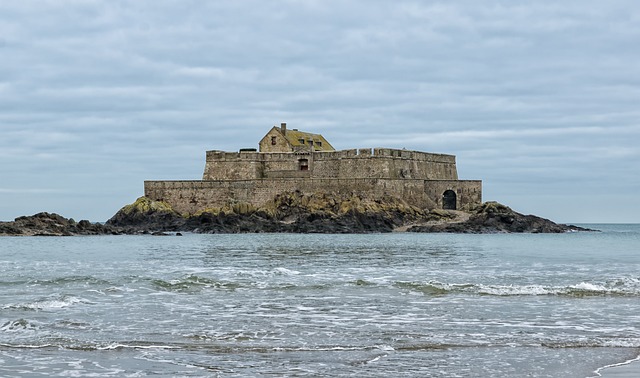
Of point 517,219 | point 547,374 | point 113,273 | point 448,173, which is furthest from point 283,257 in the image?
point 448,173

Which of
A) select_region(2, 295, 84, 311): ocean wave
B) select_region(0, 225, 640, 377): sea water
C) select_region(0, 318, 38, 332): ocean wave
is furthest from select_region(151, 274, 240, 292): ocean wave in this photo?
select_region(0, 318, 38, 332): ocean wave

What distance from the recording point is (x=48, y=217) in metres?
45.0

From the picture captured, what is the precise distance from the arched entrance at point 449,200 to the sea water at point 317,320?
31.1 meters

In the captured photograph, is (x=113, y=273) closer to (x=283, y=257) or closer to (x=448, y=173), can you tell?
(x=283, y=257)

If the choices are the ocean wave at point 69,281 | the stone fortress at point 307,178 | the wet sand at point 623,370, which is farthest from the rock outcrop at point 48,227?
the wet sand at point 623,370

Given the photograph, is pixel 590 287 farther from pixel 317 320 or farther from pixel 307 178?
pixel 307 178

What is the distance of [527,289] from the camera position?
567 inches

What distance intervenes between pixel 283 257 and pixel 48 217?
25205 mm

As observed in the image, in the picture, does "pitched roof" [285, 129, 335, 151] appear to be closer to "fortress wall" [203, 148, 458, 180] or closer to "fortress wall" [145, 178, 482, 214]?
"fortress wall" [203, 148, 458, 180]

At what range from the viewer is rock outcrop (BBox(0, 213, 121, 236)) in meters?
43.7

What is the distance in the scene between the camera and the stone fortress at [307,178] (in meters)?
47.8

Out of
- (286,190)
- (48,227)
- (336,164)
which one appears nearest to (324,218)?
(286,190)

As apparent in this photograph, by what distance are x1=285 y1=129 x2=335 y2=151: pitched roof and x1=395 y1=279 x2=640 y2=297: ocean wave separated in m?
37.5

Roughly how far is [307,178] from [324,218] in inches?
153
